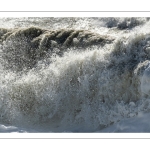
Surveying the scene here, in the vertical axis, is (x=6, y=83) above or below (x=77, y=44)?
below

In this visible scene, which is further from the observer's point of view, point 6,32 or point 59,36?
point 6,32

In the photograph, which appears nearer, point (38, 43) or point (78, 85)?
point (78, 85)

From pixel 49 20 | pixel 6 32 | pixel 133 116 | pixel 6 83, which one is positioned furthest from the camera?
pixel 49 20

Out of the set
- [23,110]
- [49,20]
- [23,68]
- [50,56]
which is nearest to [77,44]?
[50,56]

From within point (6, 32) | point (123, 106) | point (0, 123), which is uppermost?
point (6, 32)

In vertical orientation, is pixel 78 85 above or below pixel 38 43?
below

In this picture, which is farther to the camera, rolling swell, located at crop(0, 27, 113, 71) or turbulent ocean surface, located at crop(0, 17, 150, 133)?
rolling swell, located at crop(0, 27, 113, 71)

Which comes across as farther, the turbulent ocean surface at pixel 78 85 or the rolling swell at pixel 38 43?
the rolling swell at pixel 38 43

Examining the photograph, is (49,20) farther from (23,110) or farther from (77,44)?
(23,110)
